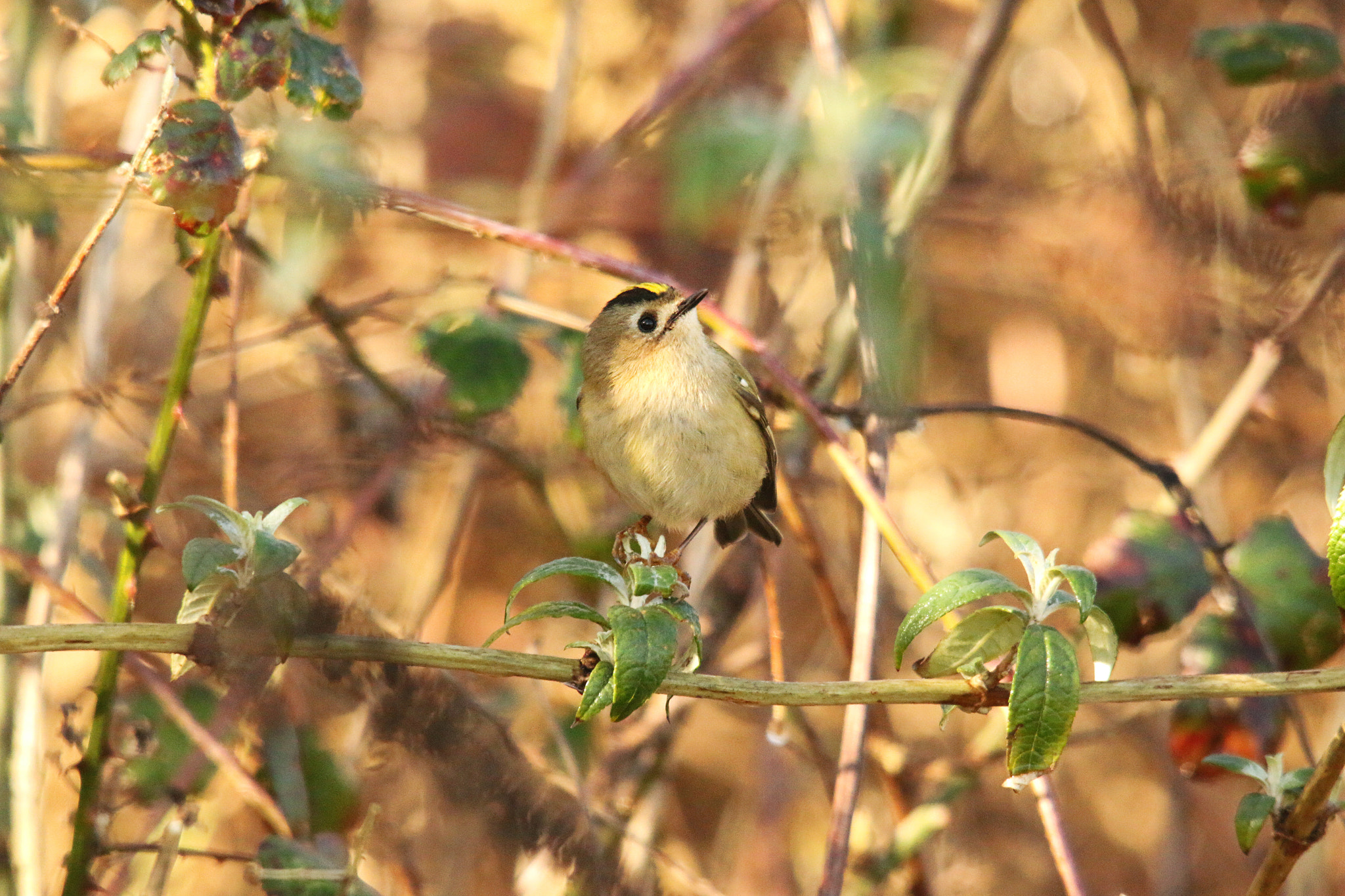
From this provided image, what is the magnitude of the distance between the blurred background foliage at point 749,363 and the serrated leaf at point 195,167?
92 millimetres

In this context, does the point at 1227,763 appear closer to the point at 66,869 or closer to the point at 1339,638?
the point at 1339,638

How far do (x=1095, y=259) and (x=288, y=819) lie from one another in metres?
2.55

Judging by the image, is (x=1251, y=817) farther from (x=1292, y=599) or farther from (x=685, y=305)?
(x=685, y=305)

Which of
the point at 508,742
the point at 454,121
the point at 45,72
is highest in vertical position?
the point at 454,121

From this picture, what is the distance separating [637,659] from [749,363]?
5.51 feet

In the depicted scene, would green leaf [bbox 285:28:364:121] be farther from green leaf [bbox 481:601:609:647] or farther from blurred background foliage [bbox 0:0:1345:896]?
green leaf [bbox 481:601:609:647]

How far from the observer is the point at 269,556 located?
5.08 feet

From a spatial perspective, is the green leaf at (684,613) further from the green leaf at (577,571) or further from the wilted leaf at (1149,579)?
the wilted leaf at (1149,579)

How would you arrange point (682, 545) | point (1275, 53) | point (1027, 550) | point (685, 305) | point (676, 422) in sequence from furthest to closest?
1. point (682, 545)
2. point (676, 422)
3. point (685, 305)
4. point (1275, 53)
5. point (1027, 550)

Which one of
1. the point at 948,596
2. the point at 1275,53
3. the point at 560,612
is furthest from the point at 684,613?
the point at 1275,53

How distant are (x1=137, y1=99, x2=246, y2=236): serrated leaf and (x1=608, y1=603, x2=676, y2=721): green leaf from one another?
889 millimetres

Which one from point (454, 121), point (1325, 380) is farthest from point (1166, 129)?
point (454, 121)

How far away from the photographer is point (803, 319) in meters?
3.89

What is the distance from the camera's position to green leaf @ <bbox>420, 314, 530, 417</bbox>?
2555 millimetres
